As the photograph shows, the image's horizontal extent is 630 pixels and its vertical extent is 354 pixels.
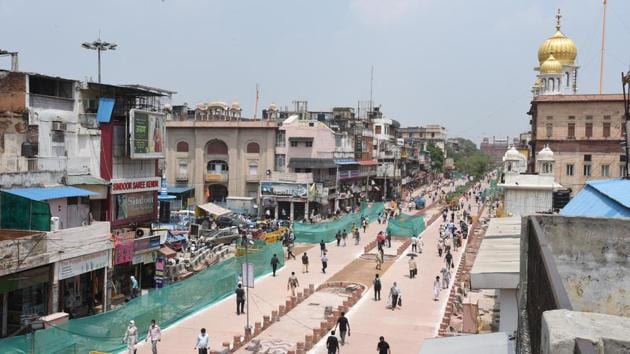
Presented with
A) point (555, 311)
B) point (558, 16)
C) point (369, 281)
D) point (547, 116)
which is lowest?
point (369, 281)

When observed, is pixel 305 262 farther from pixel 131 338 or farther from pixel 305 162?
pixel 305 162

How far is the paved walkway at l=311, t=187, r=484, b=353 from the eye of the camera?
18781mm

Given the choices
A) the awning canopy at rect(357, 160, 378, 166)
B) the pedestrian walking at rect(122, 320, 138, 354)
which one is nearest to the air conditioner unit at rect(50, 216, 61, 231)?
the pedestrian walking at rect(122, 320, 138, 354)

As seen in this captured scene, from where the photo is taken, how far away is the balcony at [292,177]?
168 feet

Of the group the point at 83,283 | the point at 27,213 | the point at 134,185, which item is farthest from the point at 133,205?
the point at 27,213

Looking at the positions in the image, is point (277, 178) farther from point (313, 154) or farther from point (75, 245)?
point (75, 245)

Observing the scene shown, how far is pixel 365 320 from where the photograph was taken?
70.1 ft

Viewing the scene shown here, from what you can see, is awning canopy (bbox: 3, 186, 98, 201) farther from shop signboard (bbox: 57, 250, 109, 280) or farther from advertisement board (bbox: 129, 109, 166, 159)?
advertisement board (bbox: 129, 109, 166, 159)

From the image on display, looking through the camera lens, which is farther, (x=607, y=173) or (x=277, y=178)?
(x=277, y=178)

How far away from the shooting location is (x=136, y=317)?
18344 mm

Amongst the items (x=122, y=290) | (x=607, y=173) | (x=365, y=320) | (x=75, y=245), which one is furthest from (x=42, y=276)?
(x=607, y=173)

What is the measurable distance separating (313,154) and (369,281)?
2663 cm

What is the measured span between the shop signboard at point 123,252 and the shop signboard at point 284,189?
2731 cm

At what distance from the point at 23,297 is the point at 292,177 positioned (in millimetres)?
32807
